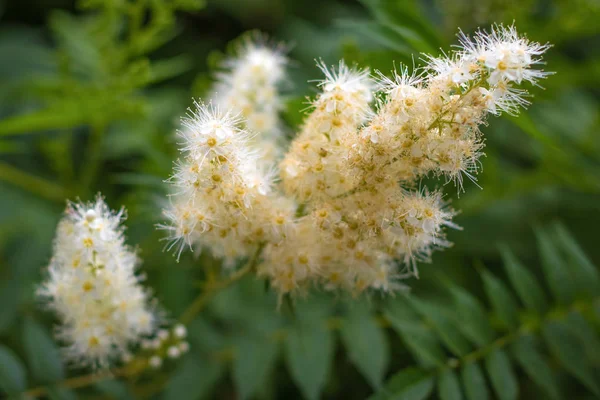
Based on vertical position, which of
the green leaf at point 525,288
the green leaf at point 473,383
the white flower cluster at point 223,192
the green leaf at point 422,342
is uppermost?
the white flower cluster at point 223,192

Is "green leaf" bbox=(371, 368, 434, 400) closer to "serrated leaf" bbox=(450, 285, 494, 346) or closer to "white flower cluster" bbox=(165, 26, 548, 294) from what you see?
"serrated leaf" bbox=(450, 285, 494, 346)

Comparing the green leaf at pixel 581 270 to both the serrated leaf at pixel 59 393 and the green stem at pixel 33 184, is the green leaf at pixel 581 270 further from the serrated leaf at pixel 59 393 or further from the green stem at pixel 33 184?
the green stem at pixel 33 184

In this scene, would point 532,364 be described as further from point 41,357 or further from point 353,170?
point 41,357

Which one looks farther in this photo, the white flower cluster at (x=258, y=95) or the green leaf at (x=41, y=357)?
the white flower cluster at (x=258, y=95)

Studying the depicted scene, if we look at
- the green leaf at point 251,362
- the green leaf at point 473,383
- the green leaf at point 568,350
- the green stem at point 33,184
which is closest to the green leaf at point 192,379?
the green leaf at point 251,362

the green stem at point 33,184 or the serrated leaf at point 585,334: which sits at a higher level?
the green stem at point 33,184

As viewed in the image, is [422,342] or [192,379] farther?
[192,379]

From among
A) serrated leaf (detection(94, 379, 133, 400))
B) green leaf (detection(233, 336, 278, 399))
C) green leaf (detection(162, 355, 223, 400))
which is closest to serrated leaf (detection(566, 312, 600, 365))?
green leaf (detection(233, 336, 278, 399))

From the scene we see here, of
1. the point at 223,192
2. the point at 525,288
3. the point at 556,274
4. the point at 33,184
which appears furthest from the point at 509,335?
the point at 33,184
